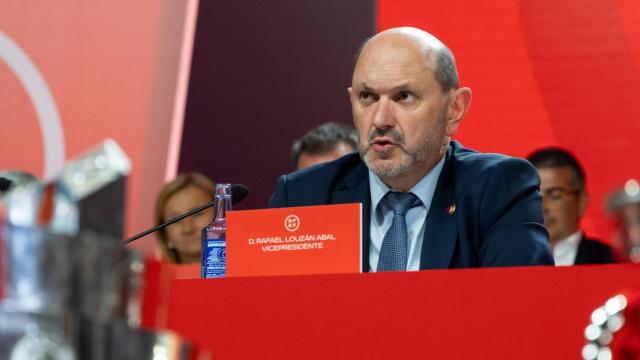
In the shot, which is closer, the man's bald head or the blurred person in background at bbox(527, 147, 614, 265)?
the man's bald head

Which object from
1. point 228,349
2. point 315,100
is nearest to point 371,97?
point 228,349

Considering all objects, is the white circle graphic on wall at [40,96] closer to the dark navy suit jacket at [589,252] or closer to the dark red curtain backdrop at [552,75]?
the dark red curtain backdrop at [552,75]

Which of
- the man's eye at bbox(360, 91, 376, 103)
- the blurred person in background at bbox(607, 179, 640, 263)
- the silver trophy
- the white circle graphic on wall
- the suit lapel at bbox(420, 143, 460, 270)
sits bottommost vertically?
the silver trophy

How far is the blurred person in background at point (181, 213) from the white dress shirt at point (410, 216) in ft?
4.40

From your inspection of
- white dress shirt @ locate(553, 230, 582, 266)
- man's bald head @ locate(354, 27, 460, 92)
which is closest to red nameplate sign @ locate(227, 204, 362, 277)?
man's bald head @ locate(354, 27, 460, 92)

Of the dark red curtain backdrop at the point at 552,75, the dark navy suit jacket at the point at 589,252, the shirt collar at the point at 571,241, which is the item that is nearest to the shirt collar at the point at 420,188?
A: the dark navy suit jacket at the point at 589,252

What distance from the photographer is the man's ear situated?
92.4 inches

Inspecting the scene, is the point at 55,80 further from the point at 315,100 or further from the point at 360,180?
the point at 360,180

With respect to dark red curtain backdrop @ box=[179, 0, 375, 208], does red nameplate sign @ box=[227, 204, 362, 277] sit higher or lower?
lower

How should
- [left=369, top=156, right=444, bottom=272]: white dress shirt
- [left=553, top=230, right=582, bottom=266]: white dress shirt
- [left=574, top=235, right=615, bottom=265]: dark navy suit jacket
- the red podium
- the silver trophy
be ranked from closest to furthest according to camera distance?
1. the silver trophy
2. the red podium
3. [left=369, top=156, right=444, bottom=272]: white dress shirt
4. [left=574, top=235, right=615, bottom=265]: dark navy suit jacket
5. [left=553, top=230, right=582, bottom=266]: white dress shirt

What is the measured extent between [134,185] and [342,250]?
242 cm

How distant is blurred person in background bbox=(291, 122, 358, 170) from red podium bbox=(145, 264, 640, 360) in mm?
2180

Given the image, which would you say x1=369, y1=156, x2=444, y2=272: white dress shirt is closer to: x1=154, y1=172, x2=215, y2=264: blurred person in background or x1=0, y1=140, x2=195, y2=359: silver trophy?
x1=154, y1=172, x2=215, y2=264: blurred person in background

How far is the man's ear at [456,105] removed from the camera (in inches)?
92.4
